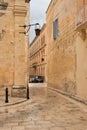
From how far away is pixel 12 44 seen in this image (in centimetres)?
1628

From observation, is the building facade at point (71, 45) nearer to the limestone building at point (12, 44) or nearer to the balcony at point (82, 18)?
the balcony at point (82, 18)

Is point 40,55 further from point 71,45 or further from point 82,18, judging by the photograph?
point 82,18

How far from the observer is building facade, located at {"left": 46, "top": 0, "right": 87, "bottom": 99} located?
14.6 m

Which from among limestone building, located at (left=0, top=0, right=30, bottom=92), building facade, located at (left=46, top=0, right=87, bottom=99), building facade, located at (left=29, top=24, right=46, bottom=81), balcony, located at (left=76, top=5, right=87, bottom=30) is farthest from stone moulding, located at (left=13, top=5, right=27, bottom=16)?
building facade, located at (left=29, top=24, right=46, bottom=81)

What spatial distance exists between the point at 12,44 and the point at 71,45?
389 cm

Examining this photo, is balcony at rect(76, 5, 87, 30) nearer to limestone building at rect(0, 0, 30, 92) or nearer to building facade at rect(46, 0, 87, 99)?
building facade at rect(46, 0, 87, 99)

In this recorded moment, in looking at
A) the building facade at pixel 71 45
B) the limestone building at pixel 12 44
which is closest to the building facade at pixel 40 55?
the building facade at pixel 71 45

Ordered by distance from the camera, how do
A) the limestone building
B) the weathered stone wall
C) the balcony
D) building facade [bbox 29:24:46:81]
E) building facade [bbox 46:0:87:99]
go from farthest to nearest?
building facade [bbox 29:24:46:81]
the weathered stone wall
the limestone building
building facade [bbox 46:0:87:99]
the balcony

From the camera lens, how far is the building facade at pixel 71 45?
14.6m

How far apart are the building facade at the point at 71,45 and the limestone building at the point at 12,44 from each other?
120 inches

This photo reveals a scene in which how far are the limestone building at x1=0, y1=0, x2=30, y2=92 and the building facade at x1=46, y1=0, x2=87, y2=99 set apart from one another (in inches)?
120

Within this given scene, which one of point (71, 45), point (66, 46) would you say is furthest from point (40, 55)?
point (71, 45)

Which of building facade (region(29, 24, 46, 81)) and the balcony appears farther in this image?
building facade (region(29, 24, 46, 81))

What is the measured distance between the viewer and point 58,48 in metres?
22.8
